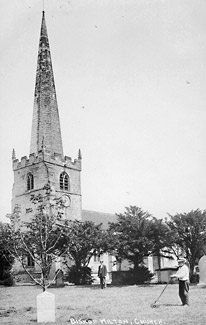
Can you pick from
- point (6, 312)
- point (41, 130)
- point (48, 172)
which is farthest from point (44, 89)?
point (6, 312)

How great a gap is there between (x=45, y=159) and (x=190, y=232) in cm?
2482

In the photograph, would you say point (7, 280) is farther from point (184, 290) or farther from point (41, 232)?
point (184, 290)

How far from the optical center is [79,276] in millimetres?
31328

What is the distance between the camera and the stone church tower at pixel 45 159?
4816 centimetres

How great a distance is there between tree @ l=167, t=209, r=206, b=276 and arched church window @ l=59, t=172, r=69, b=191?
24573mm

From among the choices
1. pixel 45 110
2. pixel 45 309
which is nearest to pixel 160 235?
pixel 45 309

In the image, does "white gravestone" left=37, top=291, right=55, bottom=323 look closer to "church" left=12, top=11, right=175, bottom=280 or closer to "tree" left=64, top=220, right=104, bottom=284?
"tree" left=64, top=220, right=104, bottom=284

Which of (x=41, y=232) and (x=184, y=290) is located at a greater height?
(x=41, y=232)

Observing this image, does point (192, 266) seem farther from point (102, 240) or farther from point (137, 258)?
point (102, 240)

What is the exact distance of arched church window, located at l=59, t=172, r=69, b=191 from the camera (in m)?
50.0

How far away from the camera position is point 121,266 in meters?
53.8

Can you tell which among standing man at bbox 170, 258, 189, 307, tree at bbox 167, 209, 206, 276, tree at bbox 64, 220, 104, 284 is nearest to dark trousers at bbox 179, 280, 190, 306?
standing man at bbox 170, 258, 189, 307

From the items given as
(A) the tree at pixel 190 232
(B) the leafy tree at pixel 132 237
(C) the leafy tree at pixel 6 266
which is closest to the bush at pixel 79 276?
(B) the leafy tree at pixel 132 237

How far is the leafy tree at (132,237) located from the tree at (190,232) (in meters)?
1.71
